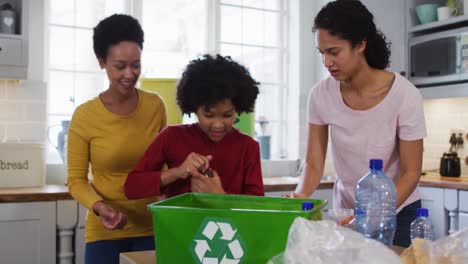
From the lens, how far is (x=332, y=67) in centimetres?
168

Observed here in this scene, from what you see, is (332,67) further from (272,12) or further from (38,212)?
(272,12)

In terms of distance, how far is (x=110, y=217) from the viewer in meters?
1.59

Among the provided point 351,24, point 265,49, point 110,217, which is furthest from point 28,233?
point 265,49

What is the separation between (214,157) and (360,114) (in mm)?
492

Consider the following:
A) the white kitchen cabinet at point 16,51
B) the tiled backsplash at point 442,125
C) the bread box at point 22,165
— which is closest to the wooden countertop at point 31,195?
the bread box at point 22,165

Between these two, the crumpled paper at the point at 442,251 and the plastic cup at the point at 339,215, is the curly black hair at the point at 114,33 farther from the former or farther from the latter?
the crumpled paper at the point at 442,251

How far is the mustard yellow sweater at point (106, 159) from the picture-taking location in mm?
1743

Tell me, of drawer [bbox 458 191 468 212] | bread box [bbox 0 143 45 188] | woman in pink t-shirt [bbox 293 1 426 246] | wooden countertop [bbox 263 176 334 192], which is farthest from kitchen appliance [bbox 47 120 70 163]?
drawer [bbox 458 191 468 212]

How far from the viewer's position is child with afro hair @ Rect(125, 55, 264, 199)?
1.53 m

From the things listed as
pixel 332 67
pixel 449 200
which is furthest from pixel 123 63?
pixel 449 200

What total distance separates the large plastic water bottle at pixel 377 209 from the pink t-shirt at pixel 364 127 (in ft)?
0.54

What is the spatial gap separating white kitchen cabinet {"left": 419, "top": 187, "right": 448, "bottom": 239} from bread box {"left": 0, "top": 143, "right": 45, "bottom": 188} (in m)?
2.28

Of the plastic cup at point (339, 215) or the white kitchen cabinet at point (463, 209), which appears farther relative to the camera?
the white kitchen cabinet at point (463, 209)

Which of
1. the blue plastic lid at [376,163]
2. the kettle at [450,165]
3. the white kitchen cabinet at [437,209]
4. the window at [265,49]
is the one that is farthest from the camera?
the window at [265,49]
